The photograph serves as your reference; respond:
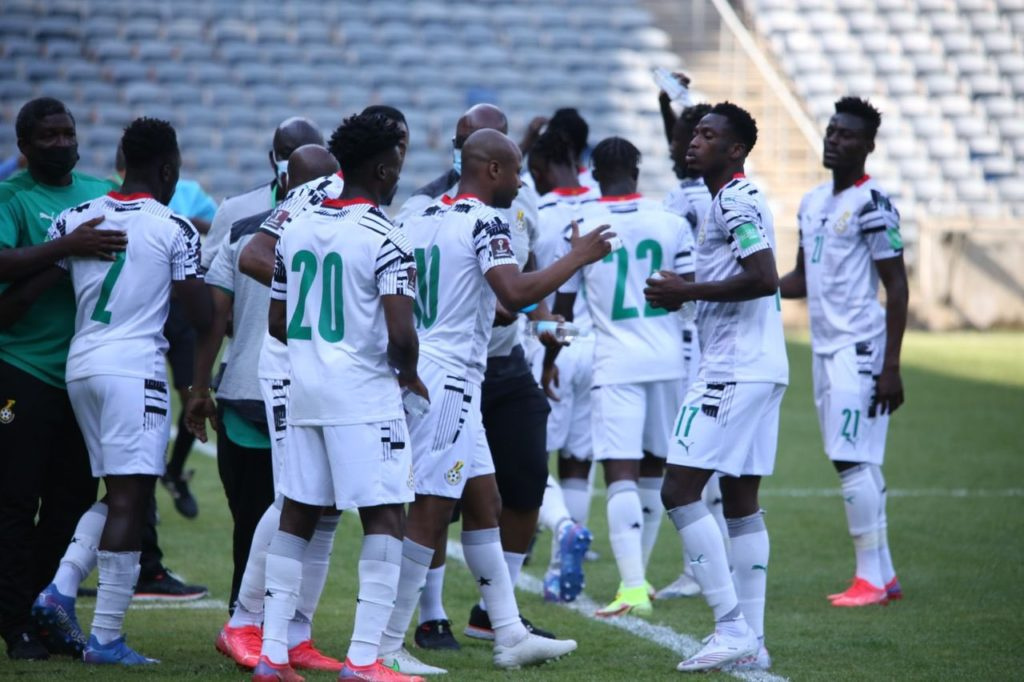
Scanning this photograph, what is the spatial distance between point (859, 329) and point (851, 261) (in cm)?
37

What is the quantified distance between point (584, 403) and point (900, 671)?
308cm

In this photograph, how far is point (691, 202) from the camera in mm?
7605

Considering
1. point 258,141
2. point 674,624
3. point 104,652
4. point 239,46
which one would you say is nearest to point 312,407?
point 104,652

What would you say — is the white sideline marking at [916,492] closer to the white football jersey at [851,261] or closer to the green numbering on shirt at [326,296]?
the white football jersey at [851,261]

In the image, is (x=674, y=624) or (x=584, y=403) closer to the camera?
(x=674, y=624)

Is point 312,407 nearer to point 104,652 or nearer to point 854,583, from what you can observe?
point 104,652

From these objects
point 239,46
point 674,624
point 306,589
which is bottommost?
point 674,624

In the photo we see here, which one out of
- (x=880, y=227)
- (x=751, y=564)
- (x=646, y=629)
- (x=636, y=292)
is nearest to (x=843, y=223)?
(x=880, y=227)

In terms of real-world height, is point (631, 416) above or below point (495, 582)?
above

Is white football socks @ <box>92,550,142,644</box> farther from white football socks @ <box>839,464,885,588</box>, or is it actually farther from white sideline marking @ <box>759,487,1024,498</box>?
white sideline marking @ <box>759,487,1024,498</box>

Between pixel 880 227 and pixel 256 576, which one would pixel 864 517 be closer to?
pixel 880 227

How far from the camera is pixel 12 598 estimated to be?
222 inches

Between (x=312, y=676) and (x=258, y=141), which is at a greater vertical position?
(x=258, y=141)

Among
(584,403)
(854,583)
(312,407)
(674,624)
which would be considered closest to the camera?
(312,407)
